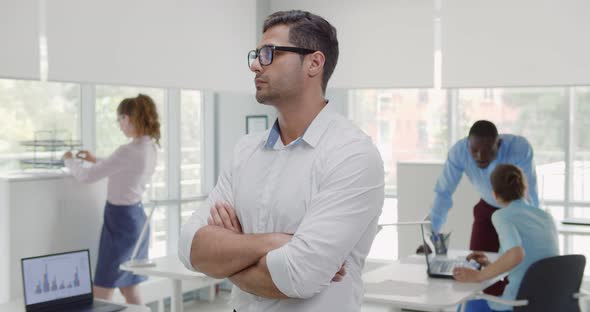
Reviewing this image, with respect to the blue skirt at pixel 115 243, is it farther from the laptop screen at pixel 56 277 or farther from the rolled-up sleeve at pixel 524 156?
the rolled-up sleeve at pixel 524 156

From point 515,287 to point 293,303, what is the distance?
225cm

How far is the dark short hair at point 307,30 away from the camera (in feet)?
5.87

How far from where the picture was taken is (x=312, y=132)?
70.1 inches

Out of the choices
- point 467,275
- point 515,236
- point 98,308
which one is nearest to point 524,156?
point 515,236

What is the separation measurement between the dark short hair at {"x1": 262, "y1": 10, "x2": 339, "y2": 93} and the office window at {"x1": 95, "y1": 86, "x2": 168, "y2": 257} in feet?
13.6

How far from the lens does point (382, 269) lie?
3.88 m

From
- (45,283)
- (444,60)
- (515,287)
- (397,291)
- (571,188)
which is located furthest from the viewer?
(571,188)

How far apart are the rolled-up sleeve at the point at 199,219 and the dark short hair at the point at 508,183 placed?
2.13 meters

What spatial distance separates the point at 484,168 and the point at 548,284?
1164 millimetres

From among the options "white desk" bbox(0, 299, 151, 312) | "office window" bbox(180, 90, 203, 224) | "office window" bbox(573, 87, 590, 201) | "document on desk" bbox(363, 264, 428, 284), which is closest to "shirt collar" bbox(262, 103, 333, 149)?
"white desk" bbox(0, 299, 151, 312)

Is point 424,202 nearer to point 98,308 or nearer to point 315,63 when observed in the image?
point 98,308

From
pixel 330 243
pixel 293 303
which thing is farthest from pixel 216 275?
pixel 330 243

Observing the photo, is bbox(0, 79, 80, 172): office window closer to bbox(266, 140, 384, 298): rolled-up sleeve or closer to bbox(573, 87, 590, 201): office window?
bbox(266, 140, 384, 298): rolled-up sleeve

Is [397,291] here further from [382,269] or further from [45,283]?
[45,283]
